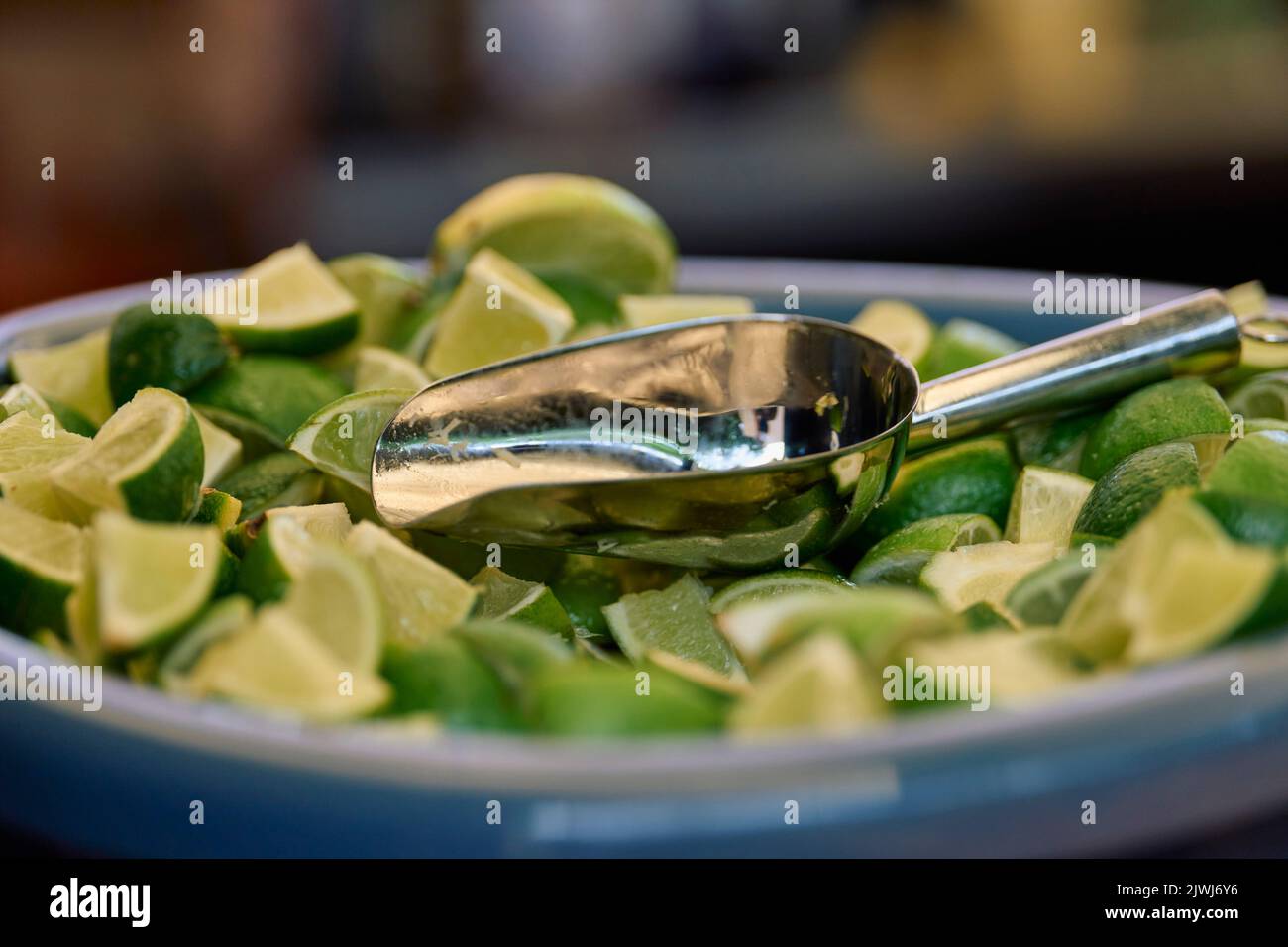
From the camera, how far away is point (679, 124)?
2.81 metres

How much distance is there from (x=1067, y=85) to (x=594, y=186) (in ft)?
6.51

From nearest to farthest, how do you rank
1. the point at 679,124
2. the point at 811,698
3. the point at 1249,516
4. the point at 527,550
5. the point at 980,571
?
1. the point at 811,698
2. the point at 1249,516
3. the point at 980,571
4. the point at 527,550
5. the point at 679,124

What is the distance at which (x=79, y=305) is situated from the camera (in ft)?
3.78

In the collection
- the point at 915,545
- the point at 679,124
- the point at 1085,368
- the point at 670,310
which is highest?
the point at 679,124

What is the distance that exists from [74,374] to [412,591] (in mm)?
497

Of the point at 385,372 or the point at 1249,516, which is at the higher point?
the point at 385,372

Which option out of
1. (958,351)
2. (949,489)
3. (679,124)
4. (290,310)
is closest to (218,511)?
→ (290,310)

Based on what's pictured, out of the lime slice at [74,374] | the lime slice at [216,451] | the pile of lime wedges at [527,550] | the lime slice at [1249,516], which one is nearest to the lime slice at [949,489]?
the pile of lime wedges at [527,550]

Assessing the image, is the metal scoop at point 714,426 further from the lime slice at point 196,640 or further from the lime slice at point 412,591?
the lime slice at point 196,640

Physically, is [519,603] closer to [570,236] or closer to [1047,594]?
[1047,594]

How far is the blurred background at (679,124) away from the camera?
261cm

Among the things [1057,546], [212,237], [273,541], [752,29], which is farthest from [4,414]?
[752,29]

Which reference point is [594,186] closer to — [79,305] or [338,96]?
[79,305]

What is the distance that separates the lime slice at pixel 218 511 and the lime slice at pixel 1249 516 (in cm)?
56
